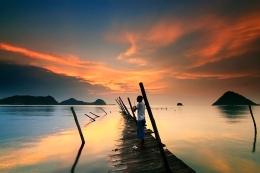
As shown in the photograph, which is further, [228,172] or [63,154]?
[63,154]

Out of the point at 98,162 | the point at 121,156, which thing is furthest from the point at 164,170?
the point at 98,162

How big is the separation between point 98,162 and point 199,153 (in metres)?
9.11

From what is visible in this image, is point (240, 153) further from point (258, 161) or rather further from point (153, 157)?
point (153, 157)

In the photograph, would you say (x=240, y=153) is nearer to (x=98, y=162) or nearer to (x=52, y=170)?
(x=98, y=162)

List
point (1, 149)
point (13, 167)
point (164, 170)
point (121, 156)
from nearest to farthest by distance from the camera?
point (164, 170), point (121, 156), point (13, 167), point (1, 149)

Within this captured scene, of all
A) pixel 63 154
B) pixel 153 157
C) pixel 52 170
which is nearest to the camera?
pixel 153 157


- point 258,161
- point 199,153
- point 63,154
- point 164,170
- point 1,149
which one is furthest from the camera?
point 1,149

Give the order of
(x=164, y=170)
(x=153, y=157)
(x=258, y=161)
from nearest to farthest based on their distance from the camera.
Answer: (x=164, y=170)
(x=153, y=157)
(x=258, y=161)

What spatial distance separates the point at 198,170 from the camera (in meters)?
11.1

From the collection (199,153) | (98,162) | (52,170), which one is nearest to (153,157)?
(98,162)

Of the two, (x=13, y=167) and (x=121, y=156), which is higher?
(x=121, y=156)

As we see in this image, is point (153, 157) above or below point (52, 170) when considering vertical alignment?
above

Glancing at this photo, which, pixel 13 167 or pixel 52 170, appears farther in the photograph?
pixel 13 167

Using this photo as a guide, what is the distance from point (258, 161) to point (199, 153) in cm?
414
